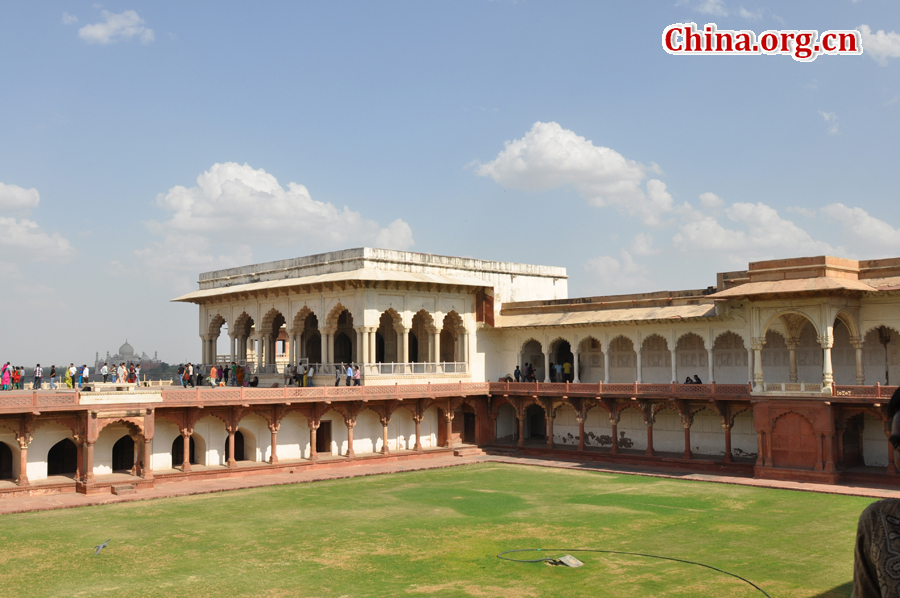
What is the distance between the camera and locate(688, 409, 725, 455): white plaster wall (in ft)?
93.4

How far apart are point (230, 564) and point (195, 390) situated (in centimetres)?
1067

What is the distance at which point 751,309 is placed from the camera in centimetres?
2556

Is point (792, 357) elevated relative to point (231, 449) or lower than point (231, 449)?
elevated

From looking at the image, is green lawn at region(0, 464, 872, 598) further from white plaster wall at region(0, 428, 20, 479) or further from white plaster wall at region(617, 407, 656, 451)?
white plaster wall at region(617, 407, 656, 451)

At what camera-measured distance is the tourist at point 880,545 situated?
7.69 feet

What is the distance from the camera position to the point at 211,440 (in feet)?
87.7

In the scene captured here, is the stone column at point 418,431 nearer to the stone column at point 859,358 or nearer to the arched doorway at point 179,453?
the arched doorway at point 179,453

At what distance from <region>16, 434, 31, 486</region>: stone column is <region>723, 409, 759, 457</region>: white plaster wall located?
842 inches

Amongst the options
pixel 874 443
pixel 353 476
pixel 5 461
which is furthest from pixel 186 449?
pixel 874 443

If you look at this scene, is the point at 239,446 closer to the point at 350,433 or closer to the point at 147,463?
the point at 350,433

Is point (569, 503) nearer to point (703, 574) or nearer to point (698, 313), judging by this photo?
point (703, 574)

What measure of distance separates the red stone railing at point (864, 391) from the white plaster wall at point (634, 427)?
806 cm

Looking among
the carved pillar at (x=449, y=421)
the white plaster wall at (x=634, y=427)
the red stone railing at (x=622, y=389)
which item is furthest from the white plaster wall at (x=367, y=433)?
the white plaster wall at (x=634, y=427)

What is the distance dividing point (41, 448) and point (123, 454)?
8.37 feet
